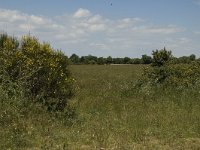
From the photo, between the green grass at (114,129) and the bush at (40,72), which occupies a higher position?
the bush at (40,72)

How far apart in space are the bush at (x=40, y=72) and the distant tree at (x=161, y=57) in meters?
10.4

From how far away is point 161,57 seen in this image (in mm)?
22141

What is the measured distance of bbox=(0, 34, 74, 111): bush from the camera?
37.8ft

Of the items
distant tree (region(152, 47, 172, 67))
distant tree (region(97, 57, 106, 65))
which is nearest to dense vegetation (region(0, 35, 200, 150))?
distant tree (region(152, 47, 172, 67))

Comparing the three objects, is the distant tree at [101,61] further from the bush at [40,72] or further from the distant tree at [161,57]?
the bush at [40,72]

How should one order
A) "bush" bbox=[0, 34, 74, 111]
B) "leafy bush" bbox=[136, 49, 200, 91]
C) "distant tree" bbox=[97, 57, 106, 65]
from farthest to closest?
"distant tree" bbox=[97, 57, 106, 65] < "leafy bush" bbox=[136, 49, 200, 91] < "bush" bbox=[0, 34, 74, 111]

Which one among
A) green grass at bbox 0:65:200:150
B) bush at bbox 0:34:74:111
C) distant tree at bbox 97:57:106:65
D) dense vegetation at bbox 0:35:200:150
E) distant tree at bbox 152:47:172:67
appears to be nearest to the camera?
green grass at bbox 0:65:200:150

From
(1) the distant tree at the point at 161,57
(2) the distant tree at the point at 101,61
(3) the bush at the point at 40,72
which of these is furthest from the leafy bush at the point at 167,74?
(2) the distant tree at the point at 101,61

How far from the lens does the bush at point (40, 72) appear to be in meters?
11.5

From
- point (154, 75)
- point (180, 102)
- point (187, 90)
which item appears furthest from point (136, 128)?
point (154, 75)

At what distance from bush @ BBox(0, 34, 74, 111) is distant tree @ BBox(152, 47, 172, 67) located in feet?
34.2

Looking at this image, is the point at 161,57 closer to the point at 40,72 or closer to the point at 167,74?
the point at 167,74

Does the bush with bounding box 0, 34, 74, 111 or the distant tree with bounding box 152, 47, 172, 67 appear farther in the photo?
the distant tree with bounding box 152, 47, 172, 67

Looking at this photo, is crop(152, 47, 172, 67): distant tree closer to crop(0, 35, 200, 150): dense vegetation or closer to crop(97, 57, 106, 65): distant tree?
crop(0, 35, 200, 150): dense vegetation
